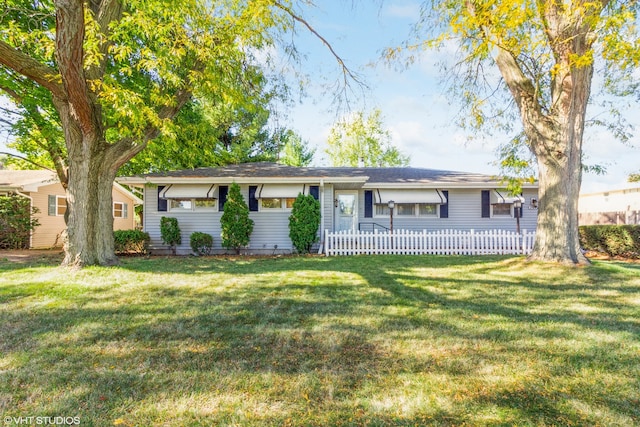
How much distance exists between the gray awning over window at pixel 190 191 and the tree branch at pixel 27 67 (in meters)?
5.01

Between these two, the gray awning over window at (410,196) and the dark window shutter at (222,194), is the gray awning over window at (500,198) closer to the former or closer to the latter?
the gray awning over window at (410,196)

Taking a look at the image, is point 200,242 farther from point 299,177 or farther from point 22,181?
point 22,181

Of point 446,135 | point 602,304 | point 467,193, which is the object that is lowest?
point 602,304

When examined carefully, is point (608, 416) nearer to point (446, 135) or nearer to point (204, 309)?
point (204, 309)

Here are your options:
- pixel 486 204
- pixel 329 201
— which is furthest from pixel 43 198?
pixel 486 204

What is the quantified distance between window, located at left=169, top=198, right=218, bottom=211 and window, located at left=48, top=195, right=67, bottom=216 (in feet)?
21.8

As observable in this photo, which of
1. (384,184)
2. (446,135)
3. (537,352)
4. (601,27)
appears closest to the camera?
(537,352)

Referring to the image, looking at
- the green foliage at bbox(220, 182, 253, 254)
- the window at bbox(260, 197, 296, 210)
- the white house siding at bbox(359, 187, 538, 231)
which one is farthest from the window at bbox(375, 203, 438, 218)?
the green foliage at bbox(220, 182, 253, 254)

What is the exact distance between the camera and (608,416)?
190 cm

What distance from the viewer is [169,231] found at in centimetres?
1111

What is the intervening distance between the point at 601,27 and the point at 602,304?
4.83 metres

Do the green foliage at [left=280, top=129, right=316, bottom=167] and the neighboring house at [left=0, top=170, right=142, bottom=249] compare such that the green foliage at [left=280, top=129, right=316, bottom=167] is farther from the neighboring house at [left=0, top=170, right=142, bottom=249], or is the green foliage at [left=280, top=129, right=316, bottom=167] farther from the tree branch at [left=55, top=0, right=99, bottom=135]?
the tree branch at [left=55, top=0, right=99, bottom=135]

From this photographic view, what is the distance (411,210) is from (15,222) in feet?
51.9

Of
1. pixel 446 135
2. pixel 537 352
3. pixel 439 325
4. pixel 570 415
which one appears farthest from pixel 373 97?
pixel 570 415
